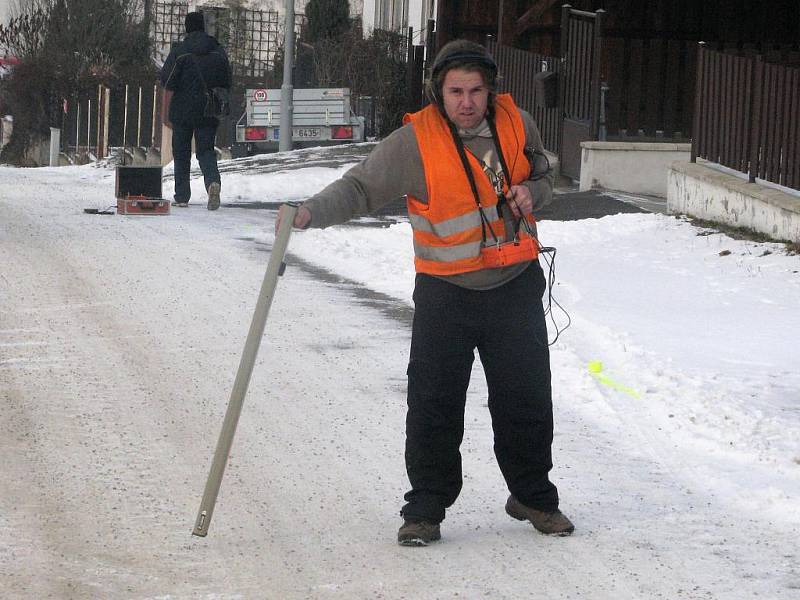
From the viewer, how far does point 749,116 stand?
13.3 metres

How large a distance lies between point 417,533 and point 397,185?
44.1 inches

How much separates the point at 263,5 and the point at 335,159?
3024 centimetres

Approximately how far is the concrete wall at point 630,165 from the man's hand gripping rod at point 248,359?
40.1ft

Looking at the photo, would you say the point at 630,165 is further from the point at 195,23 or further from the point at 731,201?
the point at 195,23

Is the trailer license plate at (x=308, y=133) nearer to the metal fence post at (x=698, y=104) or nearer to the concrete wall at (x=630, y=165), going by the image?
the concrete wall at (x=630, y=165)

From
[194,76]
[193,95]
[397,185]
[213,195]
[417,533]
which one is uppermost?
[194,76]

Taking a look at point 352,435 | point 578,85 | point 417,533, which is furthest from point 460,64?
point 578,85

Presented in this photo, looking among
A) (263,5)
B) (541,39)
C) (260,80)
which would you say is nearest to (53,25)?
(260,80)

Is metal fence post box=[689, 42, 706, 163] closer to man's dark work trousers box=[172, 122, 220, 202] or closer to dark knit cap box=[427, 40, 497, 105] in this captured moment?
man's dark work trousers box=[172, 122, 220, 202]

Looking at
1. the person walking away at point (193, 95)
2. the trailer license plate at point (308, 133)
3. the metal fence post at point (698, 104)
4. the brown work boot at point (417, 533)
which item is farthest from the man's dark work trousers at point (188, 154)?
the trailer license plate at point (308, 133)

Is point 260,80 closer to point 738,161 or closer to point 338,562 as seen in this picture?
point 738,161

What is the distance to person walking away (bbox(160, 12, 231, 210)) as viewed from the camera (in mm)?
15836

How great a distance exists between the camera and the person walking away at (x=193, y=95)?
1584 centimetres

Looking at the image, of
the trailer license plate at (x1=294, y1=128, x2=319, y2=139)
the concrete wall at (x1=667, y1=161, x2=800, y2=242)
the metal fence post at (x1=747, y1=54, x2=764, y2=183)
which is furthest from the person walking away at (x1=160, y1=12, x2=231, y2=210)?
the trailer license plate at (x1=294, y1=128, x2=319, y2=139)
